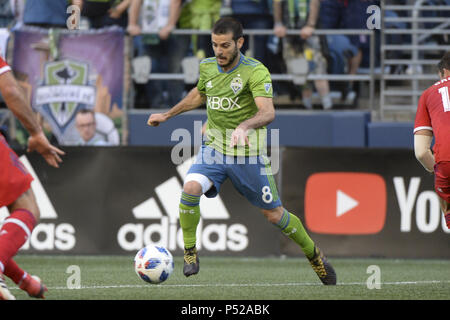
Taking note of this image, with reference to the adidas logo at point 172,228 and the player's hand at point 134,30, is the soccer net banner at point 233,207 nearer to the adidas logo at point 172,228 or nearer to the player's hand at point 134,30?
the adidas logo at point 172,228

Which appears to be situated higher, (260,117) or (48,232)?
(260,117)

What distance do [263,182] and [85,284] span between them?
1.78m

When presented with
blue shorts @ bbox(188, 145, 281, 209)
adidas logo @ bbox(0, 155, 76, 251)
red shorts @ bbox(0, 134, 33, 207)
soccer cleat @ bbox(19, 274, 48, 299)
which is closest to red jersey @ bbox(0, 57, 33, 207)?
red shorts @ bbox(0, 134, 33, 207)

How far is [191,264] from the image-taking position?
26.7 feet

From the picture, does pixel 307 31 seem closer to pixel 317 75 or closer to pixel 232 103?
pixel 317 75

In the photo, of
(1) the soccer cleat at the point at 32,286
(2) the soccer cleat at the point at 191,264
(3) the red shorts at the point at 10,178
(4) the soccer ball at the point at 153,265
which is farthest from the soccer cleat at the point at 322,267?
(3) the red shorts at the point at 10,178

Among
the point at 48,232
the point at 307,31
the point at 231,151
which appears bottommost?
the point at 48,232

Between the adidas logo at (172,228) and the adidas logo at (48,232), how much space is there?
0.63 metres

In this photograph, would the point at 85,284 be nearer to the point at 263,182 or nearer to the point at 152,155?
the point at 263,182

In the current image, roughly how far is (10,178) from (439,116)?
3513mm

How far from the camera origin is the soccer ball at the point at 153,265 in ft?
25.7

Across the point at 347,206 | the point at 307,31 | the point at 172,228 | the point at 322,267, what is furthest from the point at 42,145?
the point at 307,31

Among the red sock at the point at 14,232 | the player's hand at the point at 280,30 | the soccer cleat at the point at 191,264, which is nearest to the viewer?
the red sock at the point at 14,232
